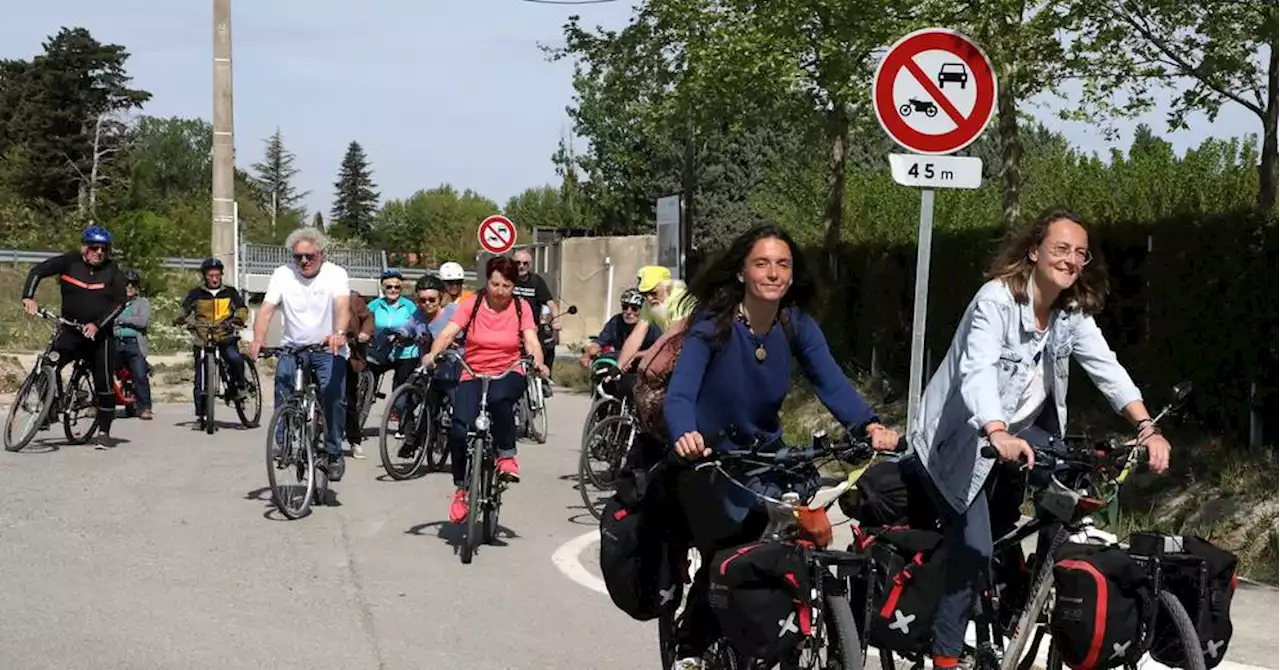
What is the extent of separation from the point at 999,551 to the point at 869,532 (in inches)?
19.7

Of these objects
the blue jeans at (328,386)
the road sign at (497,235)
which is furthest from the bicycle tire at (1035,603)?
the road sign at (497,235)

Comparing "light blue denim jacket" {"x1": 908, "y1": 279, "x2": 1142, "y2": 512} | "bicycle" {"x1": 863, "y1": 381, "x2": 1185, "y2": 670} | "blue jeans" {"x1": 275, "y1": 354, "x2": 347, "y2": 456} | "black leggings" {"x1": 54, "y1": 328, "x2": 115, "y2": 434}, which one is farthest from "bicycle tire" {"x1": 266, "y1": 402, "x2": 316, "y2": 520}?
"light blue denim jacket" {"x1": 908, "y1": 279, "x2": 1142, "y2": 512}

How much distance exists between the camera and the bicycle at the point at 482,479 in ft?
28.6

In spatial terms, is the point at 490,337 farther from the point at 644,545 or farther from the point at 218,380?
the point at 218,380

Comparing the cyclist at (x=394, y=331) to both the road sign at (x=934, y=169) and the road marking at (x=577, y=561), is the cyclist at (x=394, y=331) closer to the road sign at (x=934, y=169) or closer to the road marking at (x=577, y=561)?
the road marking at (x=577, y=561)

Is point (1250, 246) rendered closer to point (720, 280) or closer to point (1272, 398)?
point (1272, 398)

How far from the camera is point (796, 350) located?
505 cm

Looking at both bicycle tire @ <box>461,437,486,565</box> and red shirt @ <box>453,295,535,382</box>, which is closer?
bicycle tire @ <box>461,437,486,565</box>

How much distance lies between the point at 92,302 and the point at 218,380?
271cm

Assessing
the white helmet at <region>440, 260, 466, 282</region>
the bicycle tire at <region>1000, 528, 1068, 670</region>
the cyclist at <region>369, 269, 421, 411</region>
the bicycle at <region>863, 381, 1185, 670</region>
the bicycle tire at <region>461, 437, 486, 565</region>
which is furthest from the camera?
the white helmet at <region>440, 260, 466, 282</region>

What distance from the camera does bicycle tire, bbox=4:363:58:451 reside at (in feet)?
42.5

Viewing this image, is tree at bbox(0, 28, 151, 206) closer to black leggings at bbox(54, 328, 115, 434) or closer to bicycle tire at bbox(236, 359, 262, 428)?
bicycle tire at bbox(236, 359, 262, 428)

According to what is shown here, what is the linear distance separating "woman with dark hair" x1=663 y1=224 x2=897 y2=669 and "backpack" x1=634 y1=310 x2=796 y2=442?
0.08 metres

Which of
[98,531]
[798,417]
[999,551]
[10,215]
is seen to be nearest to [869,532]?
[999,551]
